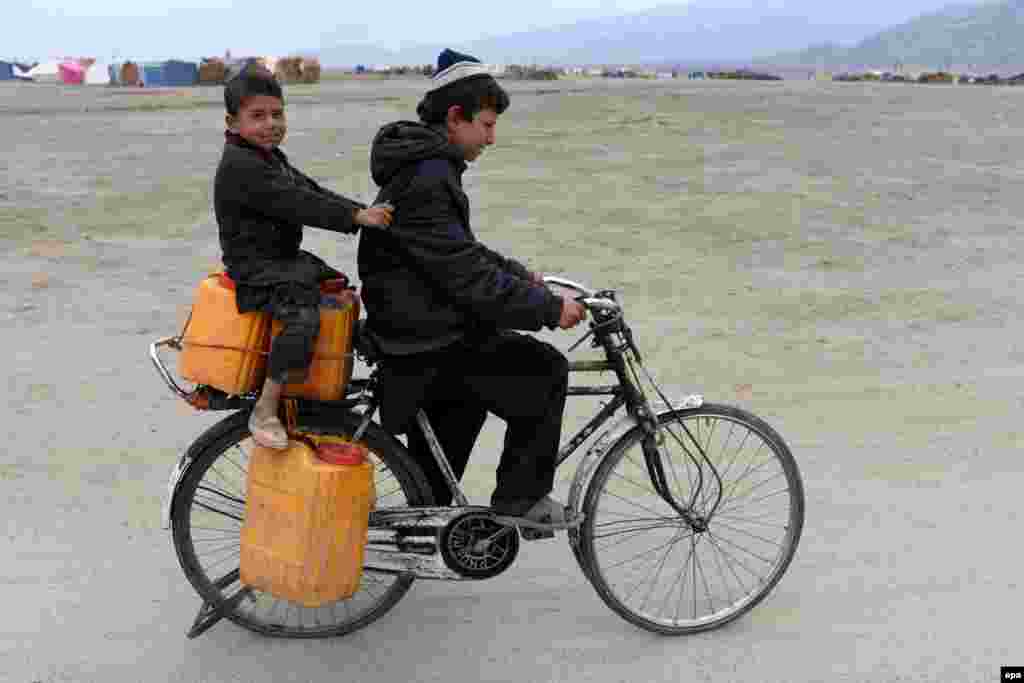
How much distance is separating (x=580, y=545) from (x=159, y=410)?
321 cm

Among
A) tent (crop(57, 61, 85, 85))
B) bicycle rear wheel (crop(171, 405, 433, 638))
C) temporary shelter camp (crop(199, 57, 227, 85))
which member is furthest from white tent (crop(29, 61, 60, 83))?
bicycle rear wheel (crop(171, 405, 433, 638))

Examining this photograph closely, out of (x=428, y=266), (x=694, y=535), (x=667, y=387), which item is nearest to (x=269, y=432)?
(x=428, y=266)

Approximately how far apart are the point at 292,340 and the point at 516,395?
777mm

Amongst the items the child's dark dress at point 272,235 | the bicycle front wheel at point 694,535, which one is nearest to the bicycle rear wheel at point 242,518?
the child's dark dress at point 272,235

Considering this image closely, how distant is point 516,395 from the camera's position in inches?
134

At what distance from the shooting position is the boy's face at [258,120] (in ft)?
10.4

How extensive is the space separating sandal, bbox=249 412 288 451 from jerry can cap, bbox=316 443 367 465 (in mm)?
124

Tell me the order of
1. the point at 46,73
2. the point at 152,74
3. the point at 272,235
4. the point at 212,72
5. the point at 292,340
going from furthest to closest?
1. the point at 46,73
2. the point at 152,74
3. the point at 212,72
4. the point at 272,235
5. the point at 292,340

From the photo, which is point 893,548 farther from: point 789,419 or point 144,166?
point 144,166

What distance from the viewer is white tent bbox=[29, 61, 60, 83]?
54.5 m

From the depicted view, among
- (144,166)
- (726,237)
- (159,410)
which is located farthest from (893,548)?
(144,166)

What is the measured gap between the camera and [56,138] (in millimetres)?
19109

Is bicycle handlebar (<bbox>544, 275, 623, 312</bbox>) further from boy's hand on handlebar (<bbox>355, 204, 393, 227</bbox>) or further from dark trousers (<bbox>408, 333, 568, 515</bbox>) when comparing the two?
boy's hand on handlebar (<bbox>355, 204, 393, 227</bbox>)

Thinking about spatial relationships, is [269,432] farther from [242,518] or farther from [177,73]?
[177,73]
